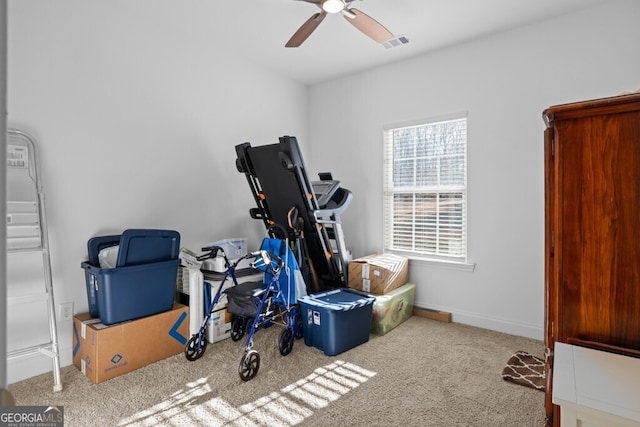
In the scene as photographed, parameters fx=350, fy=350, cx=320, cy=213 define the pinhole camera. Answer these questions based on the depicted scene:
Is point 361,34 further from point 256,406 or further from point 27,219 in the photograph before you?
point 256,406

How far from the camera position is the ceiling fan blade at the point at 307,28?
2486 millimetres

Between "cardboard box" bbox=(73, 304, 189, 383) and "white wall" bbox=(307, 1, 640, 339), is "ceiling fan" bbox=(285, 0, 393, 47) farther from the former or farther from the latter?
"cardboard box" bbox=(73, 304, 189, 383)

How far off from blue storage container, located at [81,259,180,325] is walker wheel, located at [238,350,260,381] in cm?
83

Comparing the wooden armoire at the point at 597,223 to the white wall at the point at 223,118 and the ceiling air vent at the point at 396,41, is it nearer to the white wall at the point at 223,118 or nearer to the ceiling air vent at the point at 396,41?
the white wall at the point at 223,118

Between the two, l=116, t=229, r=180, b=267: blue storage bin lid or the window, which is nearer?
l=116, t=229, r=180, b=267: blue storage bin lid

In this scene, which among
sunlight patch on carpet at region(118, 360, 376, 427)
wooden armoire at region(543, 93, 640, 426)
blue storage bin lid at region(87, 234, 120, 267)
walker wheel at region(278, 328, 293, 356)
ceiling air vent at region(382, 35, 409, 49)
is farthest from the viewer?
ceiling air vent at region(382, 35, 409, 49)

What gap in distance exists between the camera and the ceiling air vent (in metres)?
3.32

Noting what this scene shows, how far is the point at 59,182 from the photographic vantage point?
2572 mm

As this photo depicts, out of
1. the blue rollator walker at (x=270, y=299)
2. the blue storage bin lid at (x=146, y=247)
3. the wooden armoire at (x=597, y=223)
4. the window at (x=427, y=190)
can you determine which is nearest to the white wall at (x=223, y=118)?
the window at (x=427, y=190)

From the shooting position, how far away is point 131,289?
250 centimetres

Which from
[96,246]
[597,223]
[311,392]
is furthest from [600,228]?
[96,246]

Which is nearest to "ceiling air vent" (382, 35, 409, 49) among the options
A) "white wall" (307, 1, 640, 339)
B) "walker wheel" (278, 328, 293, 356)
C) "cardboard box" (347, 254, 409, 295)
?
"white wall" (307, 1, 640, 339)

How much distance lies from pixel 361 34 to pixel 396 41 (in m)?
0.37

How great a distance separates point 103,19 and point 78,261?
1.91 m
